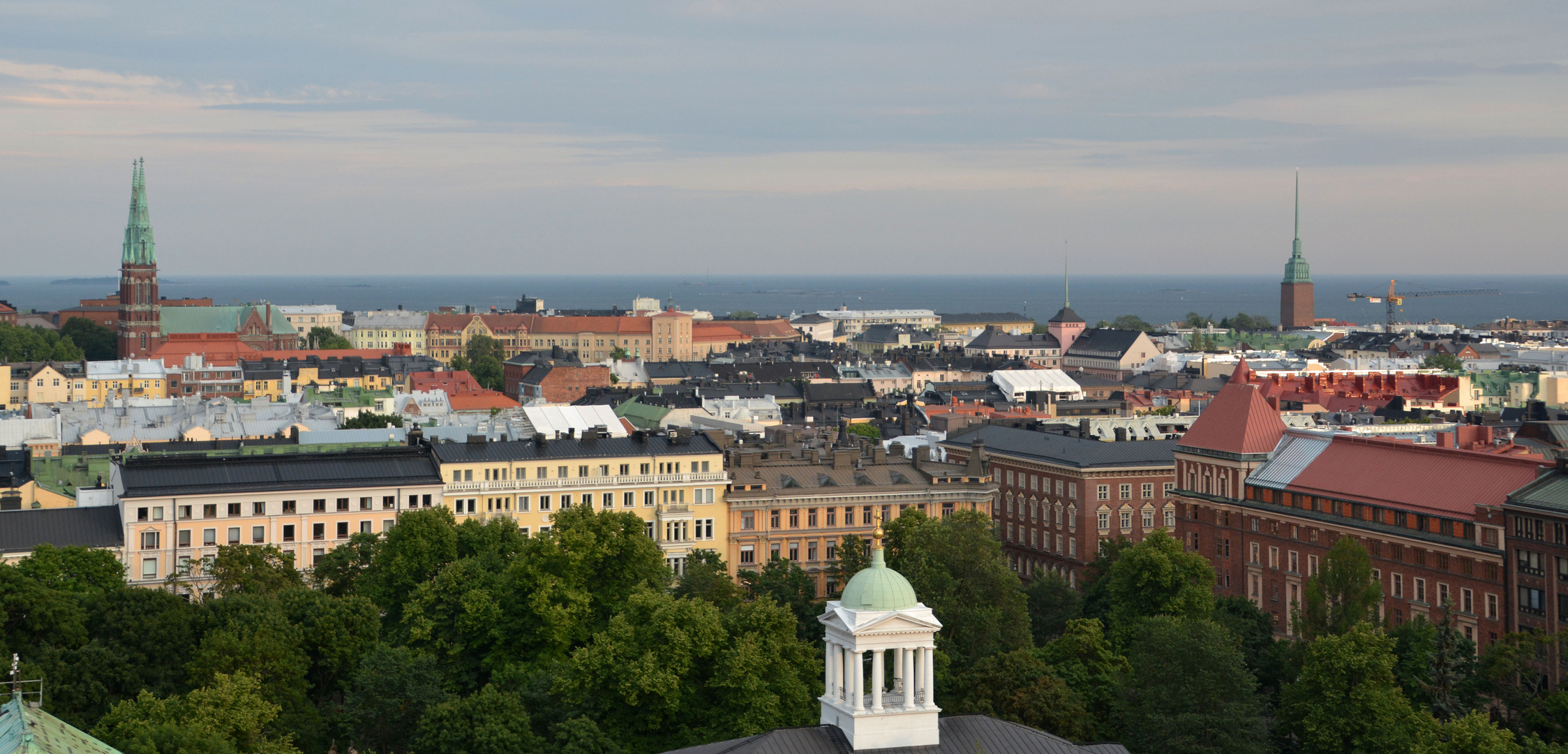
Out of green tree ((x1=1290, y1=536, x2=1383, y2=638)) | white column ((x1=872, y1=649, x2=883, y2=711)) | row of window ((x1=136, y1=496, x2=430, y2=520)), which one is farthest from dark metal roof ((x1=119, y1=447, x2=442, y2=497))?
white column ((x1=872, y1=649, x2=883, y2=711))

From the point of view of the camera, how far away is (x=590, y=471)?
8175cm

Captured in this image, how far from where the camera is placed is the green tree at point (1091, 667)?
55.2 meters

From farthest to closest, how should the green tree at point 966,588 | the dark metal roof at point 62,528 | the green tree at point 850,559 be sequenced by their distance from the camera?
1. the green tree at point 850,559
2. the dark metal roof at point 62,528
3. the green tree at point 966,588

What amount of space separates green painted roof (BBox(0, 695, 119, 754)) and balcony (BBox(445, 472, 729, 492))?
1784 inches

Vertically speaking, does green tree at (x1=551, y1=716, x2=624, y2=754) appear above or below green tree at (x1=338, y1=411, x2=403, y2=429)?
below

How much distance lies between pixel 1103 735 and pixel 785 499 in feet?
99.5

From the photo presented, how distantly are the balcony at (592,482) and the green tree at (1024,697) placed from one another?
28327 mm

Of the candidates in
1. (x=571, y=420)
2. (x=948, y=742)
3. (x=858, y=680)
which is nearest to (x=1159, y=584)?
(x=948, y=742)

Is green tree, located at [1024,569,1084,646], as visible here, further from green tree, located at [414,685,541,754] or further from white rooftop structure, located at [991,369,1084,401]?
white rooftop structure, located at [991,369,1084,401]

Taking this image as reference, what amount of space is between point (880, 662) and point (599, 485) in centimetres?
4735

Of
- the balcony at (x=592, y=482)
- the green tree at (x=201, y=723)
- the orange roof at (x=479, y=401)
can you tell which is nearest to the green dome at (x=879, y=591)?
the green tree at (x=201, y=723)

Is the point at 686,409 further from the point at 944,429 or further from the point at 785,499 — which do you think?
the point at 785,499

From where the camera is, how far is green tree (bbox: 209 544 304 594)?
63875mm

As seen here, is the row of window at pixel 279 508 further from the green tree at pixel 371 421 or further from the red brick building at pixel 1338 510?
the red brick building at pixel 1338 510
